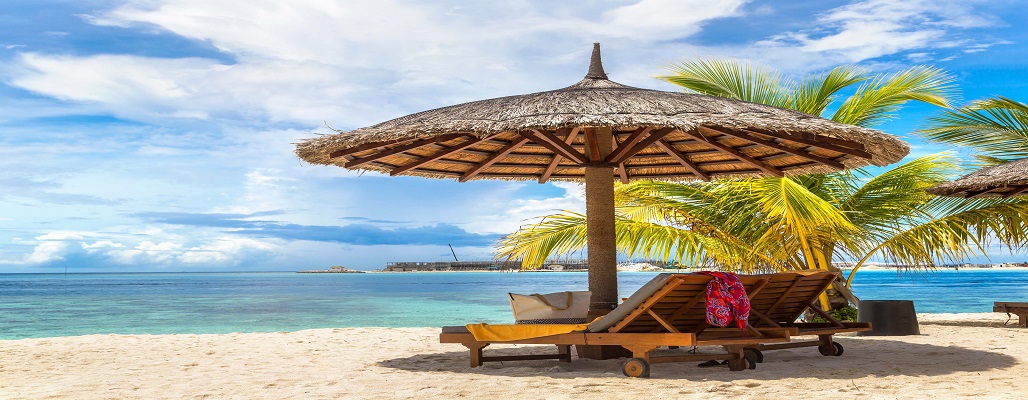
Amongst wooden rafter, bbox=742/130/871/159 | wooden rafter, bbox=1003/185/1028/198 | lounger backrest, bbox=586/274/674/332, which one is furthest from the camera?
wooden rafter, bbox=1003/185/1028/198

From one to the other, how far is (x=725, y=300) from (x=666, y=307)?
0.32 meters

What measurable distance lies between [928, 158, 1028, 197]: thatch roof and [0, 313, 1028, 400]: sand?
1359 mm

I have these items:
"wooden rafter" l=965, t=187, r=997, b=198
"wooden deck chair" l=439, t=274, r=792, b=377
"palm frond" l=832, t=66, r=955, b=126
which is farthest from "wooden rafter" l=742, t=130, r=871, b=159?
"palm frond" l=832, t=66, r=955, b=126

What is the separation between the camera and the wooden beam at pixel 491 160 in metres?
6.41

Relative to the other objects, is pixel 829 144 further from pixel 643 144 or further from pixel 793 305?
pixel 643 144

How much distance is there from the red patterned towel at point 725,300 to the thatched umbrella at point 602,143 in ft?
2.81

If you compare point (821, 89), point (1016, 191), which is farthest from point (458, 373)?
point (821, 89)

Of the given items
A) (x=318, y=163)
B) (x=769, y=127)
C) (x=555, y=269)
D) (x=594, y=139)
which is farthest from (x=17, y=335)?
(x=555, y=269)

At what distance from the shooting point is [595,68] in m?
6.74

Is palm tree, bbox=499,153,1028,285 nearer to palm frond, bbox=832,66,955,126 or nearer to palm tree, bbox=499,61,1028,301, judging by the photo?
palm tree, bbox=499,61,1028,301

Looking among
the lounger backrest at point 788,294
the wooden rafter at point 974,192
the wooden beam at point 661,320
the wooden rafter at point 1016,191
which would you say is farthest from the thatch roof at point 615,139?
the wooden rafter at point 1016,191

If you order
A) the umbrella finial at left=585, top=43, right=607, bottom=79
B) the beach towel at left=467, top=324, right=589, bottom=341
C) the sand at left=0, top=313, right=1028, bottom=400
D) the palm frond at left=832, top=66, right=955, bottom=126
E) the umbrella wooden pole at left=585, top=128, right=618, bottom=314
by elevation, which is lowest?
the sand at left=0, top=313, right=1028, bottom=400

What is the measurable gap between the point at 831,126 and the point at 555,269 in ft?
332

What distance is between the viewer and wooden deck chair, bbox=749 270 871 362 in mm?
5262
